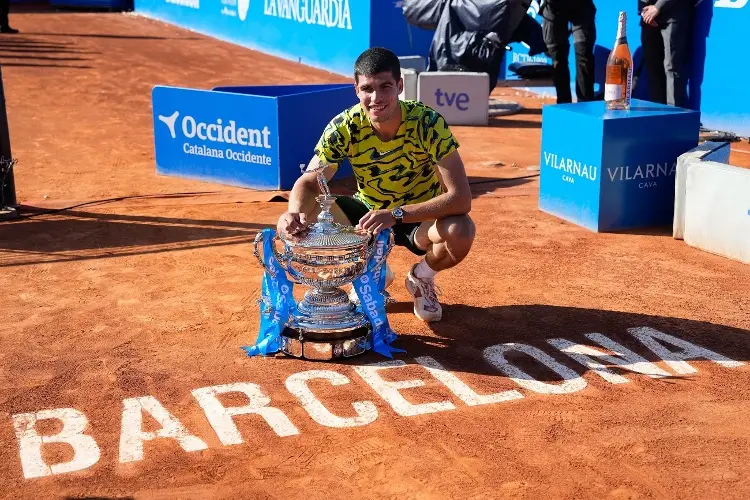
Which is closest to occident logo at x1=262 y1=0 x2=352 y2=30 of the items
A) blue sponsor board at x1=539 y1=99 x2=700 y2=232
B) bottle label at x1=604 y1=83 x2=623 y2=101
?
bottle label at x1=604 y1=83 x2=623 y2=101

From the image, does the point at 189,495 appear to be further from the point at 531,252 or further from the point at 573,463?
the point at 531,252

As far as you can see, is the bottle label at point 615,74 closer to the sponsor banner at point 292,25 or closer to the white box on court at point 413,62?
the white box on court at point 413,62

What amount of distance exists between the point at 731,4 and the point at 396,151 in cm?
708

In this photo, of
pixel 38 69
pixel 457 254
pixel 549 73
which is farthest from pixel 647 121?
pixel 38 69

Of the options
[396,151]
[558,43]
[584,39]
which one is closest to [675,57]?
[584,39]

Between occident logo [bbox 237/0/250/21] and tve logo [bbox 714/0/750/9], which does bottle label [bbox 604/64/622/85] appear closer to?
tve logo [bbox 714/0/750/9]

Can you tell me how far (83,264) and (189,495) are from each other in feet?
10.8

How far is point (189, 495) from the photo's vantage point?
3619 millimetres

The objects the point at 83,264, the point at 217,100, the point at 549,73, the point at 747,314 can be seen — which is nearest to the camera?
the point at 747,314

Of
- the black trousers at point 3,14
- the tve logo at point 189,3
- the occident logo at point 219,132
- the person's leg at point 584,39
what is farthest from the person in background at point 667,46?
the black trousers at point 3,14

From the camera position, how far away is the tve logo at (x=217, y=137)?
870cm

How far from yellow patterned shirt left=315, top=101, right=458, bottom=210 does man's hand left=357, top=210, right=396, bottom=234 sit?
430 mm

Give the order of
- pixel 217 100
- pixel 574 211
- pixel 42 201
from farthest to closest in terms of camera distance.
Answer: pixel 217 100
pixel 42 201
pixel 574 211

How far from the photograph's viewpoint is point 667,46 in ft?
35.6
